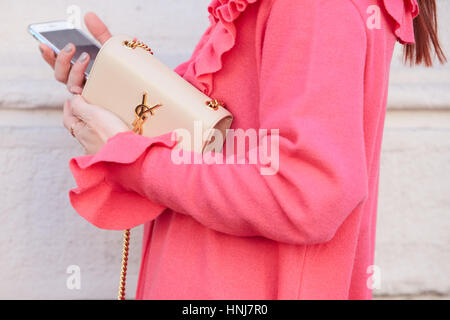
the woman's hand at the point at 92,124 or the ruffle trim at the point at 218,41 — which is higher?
the ruffle trim at the point at 218,41

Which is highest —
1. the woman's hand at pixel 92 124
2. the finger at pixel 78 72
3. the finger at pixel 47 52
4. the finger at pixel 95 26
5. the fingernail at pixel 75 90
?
the finger at pixel 95 26

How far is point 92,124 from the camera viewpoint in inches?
31.2

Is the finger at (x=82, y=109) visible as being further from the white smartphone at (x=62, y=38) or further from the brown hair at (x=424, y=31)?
the brown hair at (x=424, y=31)

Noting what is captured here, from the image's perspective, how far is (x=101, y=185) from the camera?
73 cm

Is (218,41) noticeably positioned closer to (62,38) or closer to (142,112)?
(142,112)

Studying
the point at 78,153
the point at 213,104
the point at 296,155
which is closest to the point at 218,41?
the point at 213,104

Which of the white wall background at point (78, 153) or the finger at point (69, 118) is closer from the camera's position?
the finger at point (69, 118)

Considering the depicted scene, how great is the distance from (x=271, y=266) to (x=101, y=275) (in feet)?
2.73

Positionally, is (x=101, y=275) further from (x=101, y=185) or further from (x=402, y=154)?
(x=402, y=154)

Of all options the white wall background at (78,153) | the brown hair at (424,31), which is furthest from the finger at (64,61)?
the brown hair at (424,31)

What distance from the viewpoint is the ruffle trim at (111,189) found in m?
0.68

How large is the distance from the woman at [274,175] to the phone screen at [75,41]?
0.12m

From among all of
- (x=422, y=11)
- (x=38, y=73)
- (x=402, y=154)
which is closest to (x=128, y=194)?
(x=422, y=11)

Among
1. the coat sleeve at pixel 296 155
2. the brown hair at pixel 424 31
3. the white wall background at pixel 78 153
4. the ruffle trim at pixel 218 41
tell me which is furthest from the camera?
the white wall background at pixel 78 153
